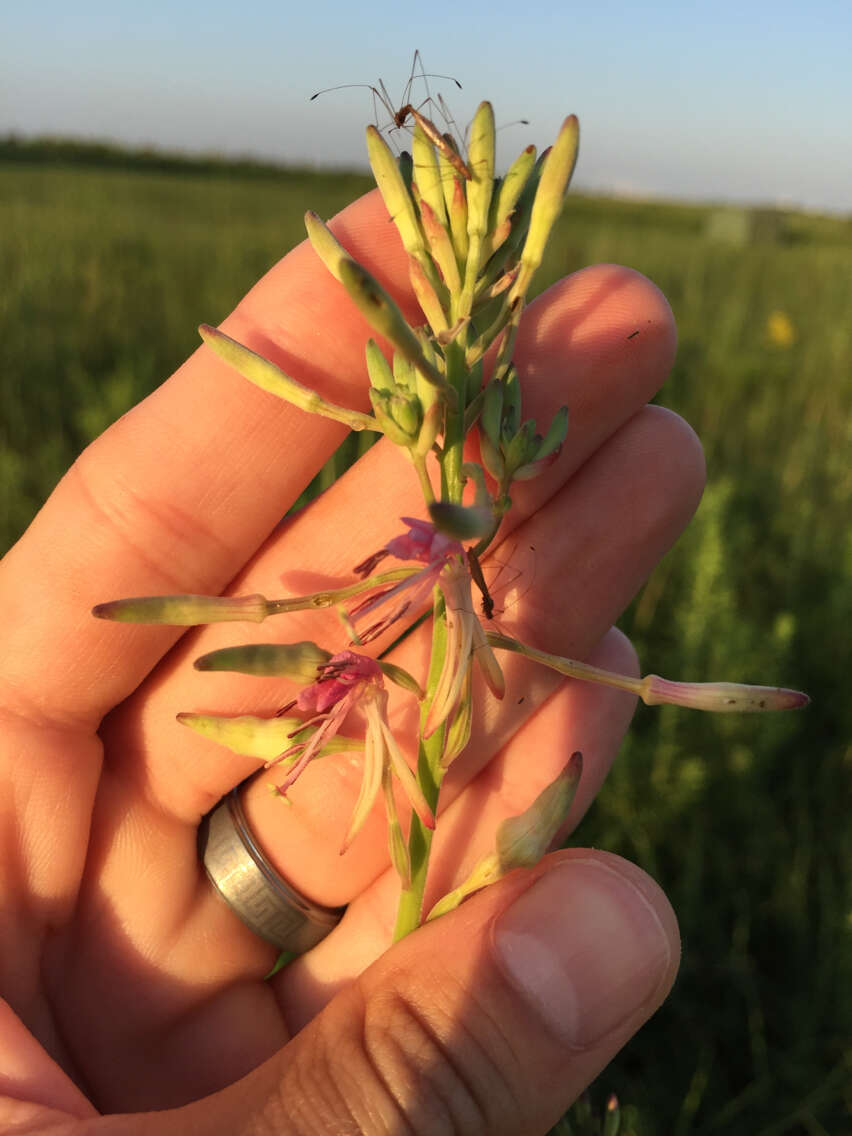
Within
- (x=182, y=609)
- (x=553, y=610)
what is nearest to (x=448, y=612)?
(x=182, y=609)

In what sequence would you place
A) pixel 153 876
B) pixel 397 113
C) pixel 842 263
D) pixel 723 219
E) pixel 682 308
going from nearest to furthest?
pixel 397 113 < pixel 153 876 < pixel 682 308 < pixel 842 263 < pixel 723 219

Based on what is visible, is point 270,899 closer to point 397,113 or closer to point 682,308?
point 397,113

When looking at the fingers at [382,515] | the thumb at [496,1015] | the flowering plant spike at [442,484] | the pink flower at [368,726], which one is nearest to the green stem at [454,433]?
the flowering plant spike at [442,484]

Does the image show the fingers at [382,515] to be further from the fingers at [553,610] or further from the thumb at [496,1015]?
the thumb at [496,1015]

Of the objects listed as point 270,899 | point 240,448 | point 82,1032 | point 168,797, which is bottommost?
point 82,1032

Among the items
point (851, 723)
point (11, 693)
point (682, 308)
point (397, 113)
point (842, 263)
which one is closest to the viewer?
point (397, 113)

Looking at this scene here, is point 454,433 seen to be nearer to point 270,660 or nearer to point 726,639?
point 270,660

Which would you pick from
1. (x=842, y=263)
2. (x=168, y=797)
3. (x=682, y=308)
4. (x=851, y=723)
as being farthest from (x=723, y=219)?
(x=168, y=797)

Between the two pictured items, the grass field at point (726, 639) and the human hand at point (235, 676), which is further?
the grass field at point (726, 639)
